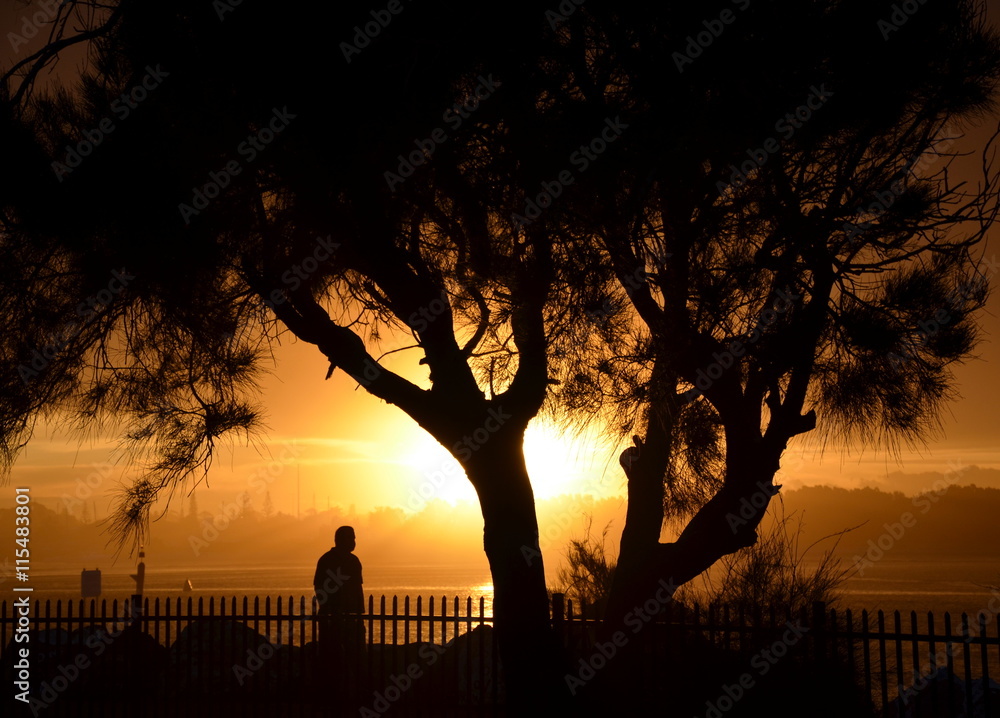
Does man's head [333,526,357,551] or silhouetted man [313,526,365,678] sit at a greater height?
man's head [333,526,357,551]

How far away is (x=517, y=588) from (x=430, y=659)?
298cm

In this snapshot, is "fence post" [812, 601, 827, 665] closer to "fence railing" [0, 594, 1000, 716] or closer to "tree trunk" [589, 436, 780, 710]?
"fence railing" [0, 594, 1000, 716]

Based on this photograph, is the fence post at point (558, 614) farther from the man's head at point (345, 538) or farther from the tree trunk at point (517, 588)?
the man's head at point (345, 538)

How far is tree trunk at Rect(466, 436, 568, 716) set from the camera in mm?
5988

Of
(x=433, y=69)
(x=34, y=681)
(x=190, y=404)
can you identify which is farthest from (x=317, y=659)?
(x=433, y=69)

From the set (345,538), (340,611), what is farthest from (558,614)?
(345,538)

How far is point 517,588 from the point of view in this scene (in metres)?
6.10

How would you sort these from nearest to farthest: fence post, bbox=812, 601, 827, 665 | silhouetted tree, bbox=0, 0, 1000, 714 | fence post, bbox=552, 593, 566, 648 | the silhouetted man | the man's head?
silhouetted tree, bbox=0, 0, 1000, 714 → fence post, bbox=812, 601, 827, 665 → fence post, bbox=552, 593, 566, 648 → the silhouetted man → the man's head

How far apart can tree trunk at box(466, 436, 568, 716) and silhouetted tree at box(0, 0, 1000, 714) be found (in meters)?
0.02

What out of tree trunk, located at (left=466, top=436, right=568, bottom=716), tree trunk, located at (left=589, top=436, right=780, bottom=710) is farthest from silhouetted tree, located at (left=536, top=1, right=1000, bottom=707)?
tree trunk, located at (left=466, top=436, right=568, bottom=716)

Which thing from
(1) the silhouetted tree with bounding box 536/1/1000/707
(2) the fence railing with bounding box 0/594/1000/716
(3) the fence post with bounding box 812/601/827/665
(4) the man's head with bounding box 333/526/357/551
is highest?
(1) the silhouetted tree with bounding box 536/1/1000/707

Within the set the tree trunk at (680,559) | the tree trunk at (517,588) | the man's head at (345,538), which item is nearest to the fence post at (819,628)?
the tree trunk at (680,559)

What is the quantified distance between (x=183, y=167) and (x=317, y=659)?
540cm

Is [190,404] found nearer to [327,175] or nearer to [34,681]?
[327,175]
